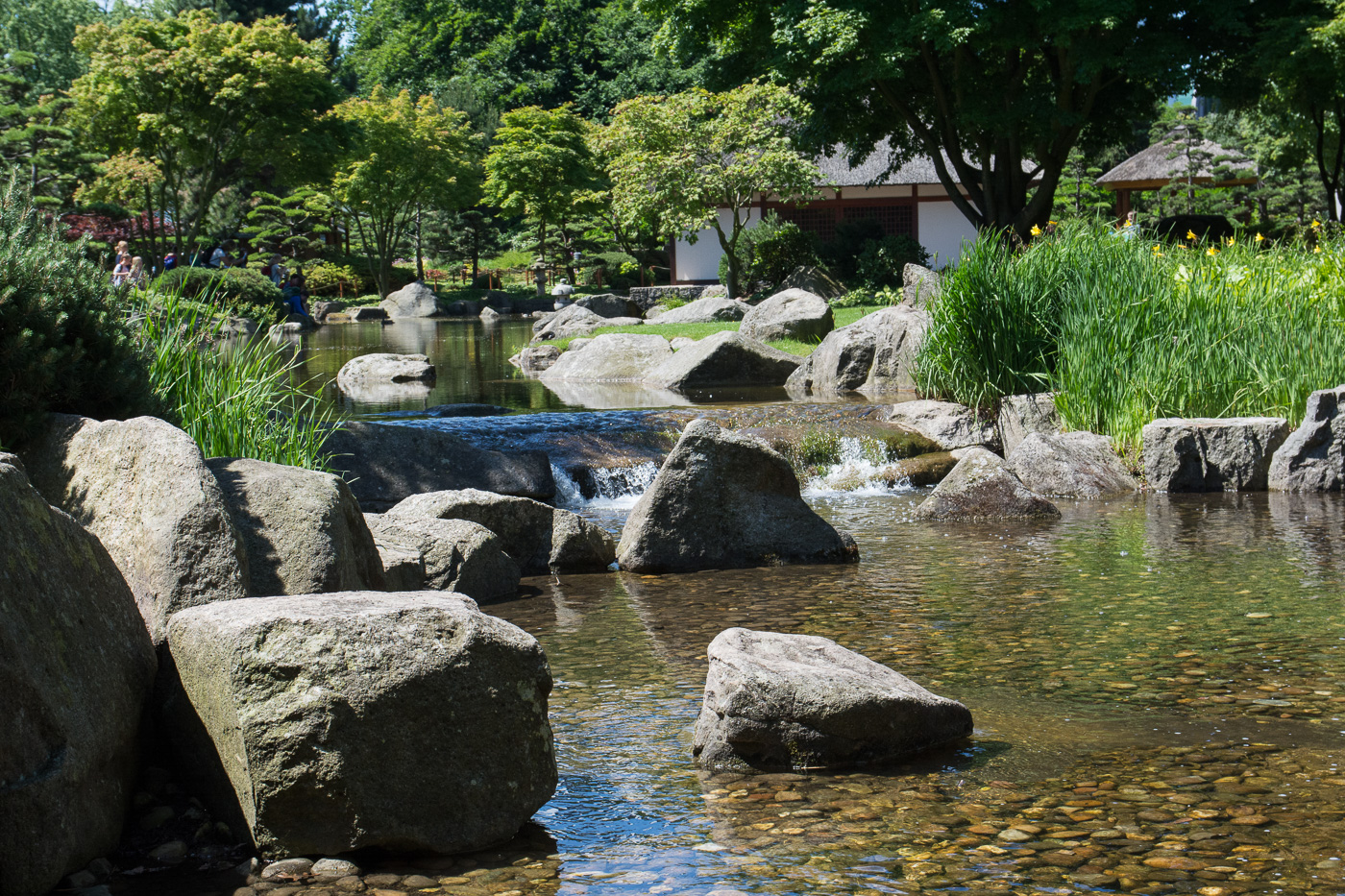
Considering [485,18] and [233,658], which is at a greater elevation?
[485,18]

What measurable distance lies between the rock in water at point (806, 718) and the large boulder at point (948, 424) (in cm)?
813

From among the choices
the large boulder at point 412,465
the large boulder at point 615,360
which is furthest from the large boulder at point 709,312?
the large boulder at point 412,465

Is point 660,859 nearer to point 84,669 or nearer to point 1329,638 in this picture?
point 84,669

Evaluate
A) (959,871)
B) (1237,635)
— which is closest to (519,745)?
(959,871)

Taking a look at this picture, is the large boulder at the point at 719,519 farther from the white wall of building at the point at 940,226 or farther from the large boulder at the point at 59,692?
the white wall of building at the point at 940,226

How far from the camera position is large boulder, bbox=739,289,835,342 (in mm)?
21672

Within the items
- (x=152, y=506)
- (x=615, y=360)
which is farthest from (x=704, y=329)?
(x=152, y=506)

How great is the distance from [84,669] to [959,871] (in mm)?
2664

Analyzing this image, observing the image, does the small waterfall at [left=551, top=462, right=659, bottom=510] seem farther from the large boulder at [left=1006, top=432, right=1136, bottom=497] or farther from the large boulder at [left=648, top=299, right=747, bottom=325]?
the large boulder at [left=648, top=299, right=747, bottom=325]

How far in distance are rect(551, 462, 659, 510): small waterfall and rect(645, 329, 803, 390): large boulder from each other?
21.7 ft

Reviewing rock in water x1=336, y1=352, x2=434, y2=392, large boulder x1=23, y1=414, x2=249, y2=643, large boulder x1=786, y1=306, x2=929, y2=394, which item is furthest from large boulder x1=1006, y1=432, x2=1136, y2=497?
rock in water x1=336, y1=352, x2=434, y2=392

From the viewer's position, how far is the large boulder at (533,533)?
26.2 ft

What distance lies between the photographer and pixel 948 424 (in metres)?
12.3

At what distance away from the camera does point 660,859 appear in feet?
11.5
